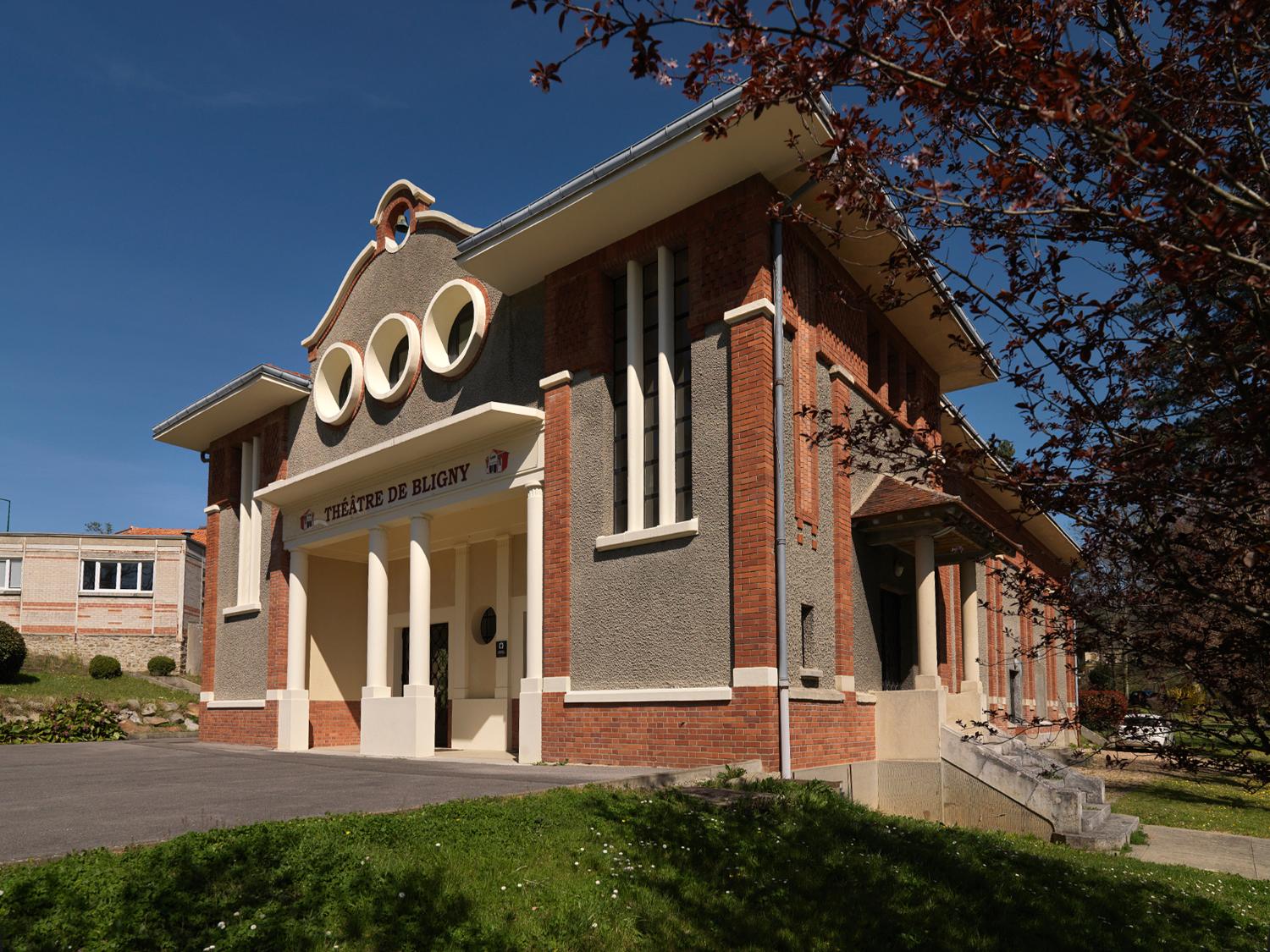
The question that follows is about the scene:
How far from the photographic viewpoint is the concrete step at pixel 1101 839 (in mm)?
11289

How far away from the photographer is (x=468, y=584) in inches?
795

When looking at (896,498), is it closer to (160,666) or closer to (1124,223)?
(1124,223)

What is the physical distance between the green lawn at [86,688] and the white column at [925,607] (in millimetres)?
25396

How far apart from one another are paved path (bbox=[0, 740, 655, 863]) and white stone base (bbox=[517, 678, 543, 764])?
41cm

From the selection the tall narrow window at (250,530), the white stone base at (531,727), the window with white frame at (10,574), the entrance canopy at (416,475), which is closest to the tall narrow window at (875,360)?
the entrance canopy at (416,475)

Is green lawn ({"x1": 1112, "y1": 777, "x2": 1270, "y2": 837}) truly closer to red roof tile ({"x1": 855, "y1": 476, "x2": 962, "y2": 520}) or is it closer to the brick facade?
red roof tile ({"x1": 855, "y1": 476, "x2": 962, "y2": 520})

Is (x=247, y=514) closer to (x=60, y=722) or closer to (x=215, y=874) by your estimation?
(x=60, y=722)

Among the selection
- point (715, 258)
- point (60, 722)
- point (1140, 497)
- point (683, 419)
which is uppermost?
point (715, 258)

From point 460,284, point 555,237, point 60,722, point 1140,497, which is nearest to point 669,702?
point 555,237

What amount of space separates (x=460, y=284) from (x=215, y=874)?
1196cm

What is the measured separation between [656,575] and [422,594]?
16.7 ft

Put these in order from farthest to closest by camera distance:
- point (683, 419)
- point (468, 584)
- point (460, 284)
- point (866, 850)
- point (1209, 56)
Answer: point (468, 584) → point (460, 284) → point (683, 419) → point (866, 850) → point (1209, 56)

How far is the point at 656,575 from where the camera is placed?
13.0 meters

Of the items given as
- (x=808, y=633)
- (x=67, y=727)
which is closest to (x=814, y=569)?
(x=808, y=633)
